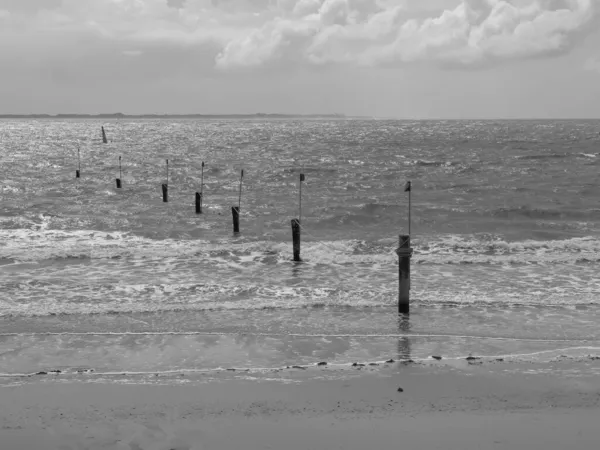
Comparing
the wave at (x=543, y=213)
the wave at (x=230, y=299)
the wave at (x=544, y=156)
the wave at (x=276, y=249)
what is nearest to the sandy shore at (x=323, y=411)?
the wave at (x=230, y=299)

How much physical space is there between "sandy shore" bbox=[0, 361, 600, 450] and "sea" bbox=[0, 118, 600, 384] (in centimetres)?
78

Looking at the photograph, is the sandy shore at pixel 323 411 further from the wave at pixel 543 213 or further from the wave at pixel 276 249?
the wave at pixel 543 213

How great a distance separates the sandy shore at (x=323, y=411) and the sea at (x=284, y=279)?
2.57ft

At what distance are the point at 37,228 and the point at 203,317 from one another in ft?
62.0

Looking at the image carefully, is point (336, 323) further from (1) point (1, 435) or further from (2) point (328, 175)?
(2) point (328, 175)

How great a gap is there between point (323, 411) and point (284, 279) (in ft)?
33.6

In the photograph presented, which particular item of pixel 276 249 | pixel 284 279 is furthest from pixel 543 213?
pixel 284 279

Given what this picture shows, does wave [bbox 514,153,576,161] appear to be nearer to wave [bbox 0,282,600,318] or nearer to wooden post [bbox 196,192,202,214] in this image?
wooden post [bbox 196,192,202,214]

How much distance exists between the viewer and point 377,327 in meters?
13.5

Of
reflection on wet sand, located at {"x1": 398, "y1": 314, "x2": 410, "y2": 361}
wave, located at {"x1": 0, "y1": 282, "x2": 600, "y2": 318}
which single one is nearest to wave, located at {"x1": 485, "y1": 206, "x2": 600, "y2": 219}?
wave, located at {"x1": 0, "y1": 282, "x2": 600, "y2": 318}

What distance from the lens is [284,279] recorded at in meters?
19.0

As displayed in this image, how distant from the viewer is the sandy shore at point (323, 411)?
26.2 feet

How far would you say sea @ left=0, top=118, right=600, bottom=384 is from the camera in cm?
1180

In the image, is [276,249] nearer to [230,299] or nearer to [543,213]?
[230,299]
